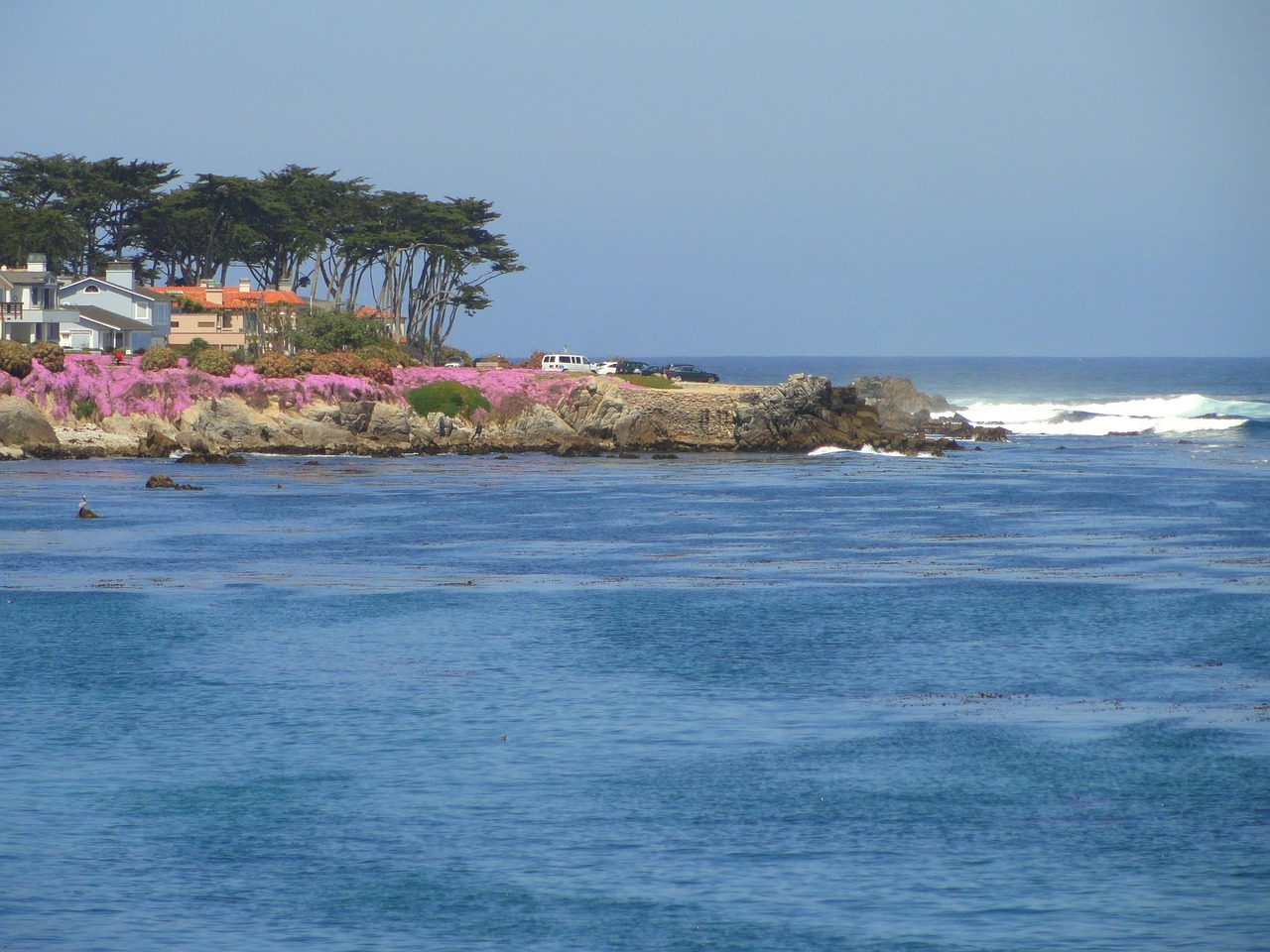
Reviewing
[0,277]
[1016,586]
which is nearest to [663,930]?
[1016,586]

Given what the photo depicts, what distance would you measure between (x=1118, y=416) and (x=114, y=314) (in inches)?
3664

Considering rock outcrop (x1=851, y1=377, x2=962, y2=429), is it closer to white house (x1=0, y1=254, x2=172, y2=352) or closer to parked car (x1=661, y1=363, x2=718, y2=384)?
parked car (x1=661, y1=363, x2=718, y2=384)

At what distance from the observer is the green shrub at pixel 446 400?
3799 inches

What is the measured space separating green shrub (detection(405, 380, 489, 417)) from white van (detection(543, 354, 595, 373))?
15.3 metres

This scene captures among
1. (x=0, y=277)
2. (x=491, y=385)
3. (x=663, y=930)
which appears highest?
(x=0, y=277)

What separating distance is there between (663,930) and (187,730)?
12266mm

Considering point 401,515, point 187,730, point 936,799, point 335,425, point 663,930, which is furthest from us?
point 335,425

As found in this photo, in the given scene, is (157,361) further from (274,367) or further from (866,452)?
(866,452)

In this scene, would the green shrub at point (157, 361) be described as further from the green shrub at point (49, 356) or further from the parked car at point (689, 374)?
the parked car at point (689, 374)

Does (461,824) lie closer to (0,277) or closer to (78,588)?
(78,588)

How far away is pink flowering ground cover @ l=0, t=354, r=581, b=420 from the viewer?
283 feet

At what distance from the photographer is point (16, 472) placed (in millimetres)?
73562

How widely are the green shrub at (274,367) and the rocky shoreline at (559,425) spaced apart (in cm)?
202

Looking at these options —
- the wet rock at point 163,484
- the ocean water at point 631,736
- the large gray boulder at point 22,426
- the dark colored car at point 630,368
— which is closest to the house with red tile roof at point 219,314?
the dark colored car at point 630,368
